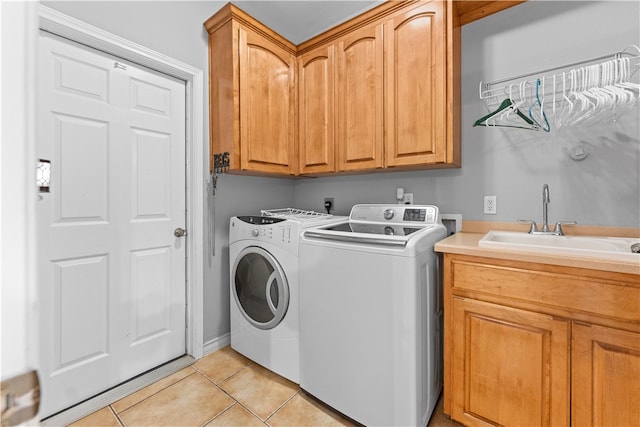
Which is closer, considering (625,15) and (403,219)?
(625,15)

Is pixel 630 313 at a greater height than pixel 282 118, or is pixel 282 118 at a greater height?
pixel 282 118

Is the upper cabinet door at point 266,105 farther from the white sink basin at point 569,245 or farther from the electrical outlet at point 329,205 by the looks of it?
the white sink basin at point 569,245

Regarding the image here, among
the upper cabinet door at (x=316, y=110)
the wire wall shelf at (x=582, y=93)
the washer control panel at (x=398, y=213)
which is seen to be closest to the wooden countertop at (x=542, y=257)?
the washer control panel at (x=398, y=213)

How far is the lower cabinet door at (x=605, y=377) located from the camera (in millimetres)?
957

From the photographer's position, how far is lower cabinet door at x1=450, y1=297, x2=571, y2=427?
108cm

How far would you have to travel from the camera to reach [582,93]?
1.24m

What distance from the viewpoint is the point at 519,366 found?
1146mm

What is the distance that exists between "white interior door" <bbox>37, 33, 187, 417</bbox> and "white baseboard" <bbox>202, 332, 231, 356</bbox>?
0.54 feet

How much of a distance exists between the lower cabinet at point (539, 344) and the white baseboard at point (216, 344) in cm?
154

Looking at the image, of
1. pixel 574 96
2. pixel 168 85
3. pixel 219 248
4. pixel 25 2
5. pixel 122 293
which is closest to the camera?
pixel 25 2

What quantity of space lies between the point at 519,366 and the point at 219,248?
188cm

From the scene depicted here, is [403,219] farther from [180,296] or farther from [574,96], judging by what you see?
[180,296]

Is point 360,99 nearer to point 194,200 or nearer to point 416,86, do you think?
point 416,86

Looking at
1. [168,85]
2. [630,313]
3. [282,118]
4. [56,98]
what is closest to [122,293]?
[56,98]
